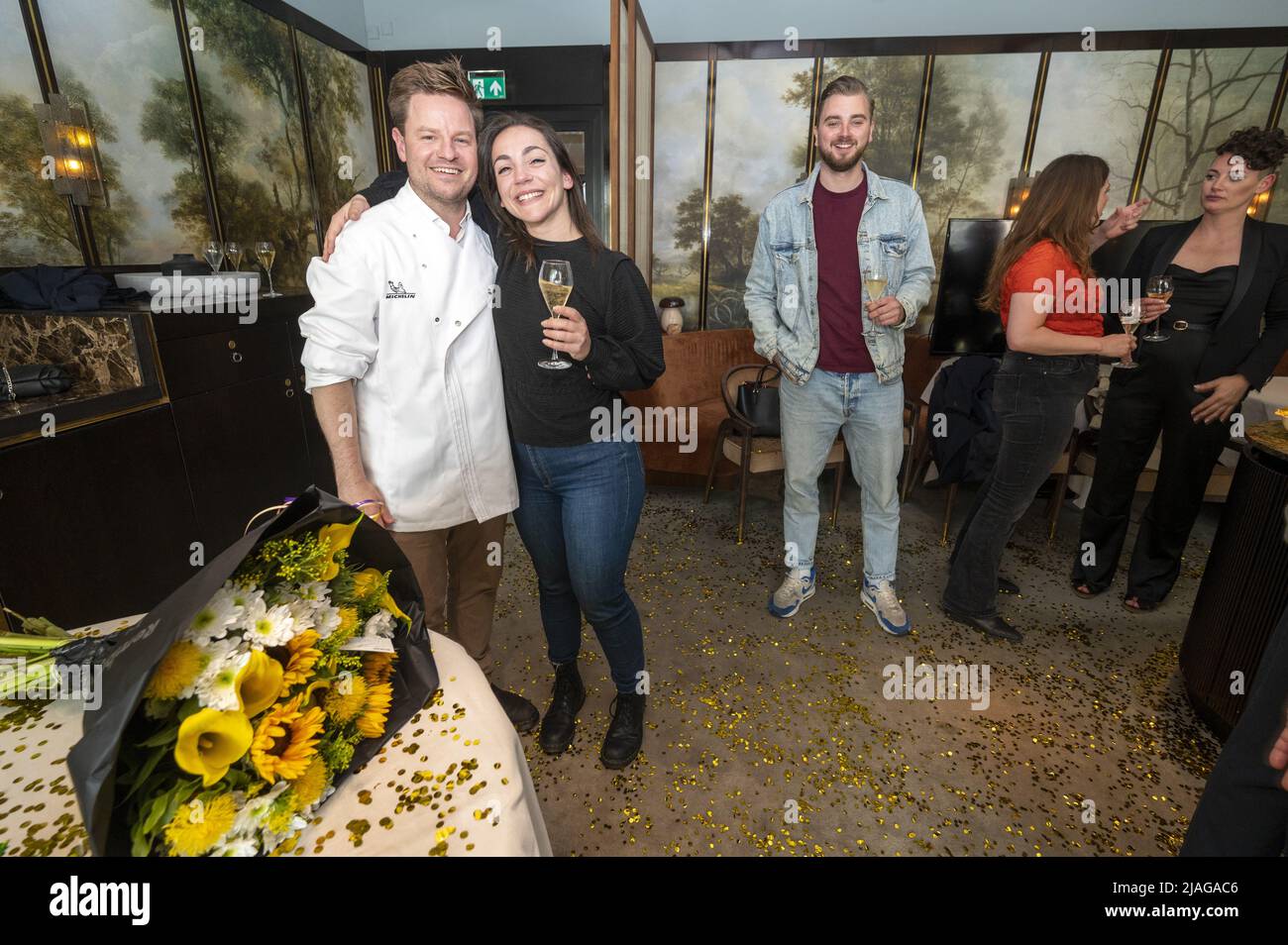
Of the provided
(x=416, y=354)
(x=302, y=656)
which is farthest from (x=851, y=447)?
(x=302, y=656)

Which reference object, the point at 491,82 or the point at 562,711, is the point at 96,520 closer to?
the point at 562,711

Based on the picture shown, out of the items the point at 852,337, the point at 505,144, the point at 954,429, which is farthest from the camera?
the point at 954,429

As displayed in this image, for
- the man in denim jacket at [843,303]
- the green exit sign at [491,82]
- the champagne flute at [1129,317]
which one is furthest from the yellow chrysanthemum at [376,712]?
the green exit sign at [491,82]

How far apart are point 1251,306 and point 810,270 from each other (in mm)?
1720

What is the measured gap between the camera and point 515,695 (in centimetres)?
216

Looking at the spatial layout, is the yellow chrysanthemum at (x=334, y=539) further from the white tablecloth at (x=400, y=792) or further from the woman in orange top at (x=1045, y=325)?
the woman in orange top at (x=1045, y=325)

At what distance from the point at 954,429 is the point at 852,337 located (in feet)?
5.00

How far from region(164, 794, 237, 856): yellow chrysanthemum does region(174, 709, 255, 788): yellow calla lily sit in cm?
2

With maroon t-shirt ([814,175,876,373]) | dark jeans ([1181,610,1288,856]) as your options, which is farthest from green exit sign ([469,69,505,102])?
dark jeans ([1181,610,1288,856])

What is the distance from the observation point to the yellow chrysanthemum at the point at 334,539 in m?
0.77

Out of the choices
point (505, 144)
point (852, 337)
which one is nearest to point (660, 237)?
point (852, 337)

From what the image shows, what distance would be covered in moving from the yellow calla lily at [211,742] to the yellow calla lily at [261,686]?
26mm

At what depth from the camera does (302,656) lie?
72 centimetres
